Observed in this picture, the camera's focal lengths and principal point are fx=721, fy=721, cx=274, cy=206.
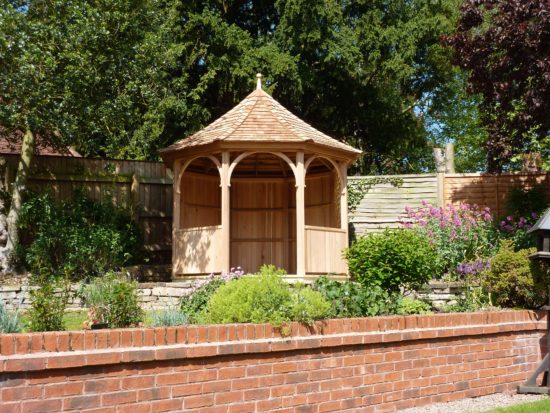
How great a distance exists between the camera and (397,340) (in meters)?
7.46

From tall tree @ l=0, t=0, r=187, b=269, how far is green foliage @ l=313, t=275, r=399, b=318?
6409mm

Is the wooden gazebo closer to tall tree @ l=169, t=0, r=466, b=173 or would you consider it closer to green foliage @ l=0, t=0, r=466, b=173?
green foliage @ l=0, t=0, r=466, b=173

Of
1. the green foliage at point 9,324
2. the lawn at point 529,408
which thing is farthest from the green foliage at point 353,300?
A: the green foliage at point 9,324

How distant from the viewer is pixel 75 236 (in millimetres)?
13391

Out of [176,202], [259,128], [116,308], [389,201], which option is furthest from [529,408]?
[389,201]

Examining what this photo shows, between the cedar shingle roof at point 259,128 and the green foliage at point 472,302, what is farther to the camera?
the cedar shingle roof at point 259,128

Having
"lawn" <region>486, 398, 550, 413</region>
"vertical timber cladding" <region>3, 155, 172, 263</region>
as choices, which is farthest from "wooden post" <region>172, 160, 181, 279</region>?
"lawn" <region>486, 398, 550, 413</region>

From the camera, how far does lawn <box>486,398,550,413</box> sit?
7.16m

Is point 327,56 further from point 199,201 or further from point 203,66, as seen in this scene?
point 199,201

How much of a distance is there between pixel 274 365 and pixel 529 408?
109 inches

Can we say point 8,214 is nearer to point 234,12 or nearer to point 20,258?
point 20,258

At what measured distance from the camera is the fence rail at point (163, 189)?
15.0 metres

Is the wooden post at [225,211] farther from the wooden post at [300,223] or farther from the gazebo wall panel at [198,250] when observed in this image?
the wooden post at [300,223]

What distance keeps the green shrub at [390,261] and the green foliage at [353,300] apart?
22.7 inches
